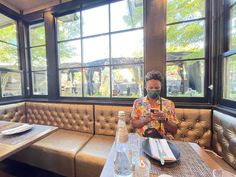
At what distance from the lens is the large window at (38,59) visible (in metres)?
2.78

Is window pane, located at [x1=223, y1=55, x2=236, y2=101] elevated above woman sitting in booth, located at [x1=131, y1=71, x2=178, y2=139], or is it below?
above

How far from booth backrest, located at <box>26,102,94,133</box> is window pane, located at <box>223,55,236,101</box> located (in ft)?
6.16

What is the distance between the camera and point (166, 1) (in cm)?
186

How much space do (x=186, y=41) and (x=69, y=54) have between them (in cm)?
203

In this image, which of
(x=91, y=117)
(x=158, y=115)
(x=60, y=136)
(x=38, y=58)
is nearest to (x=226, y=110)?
(x=158, y=115)

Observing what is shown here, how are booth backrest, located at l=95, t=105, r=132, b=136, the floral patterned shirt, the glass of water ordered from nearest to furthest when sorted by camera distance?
the glass of water < the floral patterned shirt < booth backrest, located at l=95, t=105, r=132, b=136

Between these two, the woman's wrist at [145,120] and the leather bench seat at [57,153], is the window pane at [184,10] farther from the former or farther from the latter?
the leather bench seat at [57,153]

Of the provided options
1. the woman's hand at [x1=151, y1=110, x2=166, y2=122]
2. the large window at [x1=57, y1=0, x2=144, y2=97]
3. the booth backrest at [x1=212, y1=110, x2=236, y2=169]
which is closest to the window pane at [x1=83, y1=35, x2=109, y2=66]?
the large window at [x1=57, y1=0, x2=144, y2=97]

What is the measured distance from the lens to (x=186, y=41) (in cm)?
185

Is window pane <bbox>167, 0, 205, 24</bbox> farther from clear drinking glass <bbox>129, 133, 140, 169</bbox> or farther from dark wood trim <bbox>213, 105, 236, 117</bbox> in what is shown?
clear drinking glass <bbox>129, 133, 140, 169</bbox>

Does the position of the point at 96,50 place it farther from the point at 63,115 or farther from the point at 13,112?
the point at 13,112

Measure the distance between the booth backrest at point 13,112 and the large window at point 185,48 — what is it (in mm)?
2732

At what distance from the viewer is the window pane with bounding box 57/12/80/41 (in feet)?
8.00

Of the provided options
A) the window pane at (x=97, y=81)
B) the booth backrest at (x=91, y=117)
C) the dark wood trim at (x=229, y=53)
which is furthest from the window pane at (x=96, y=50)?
the dark wood trim at (x=229, y=53)
